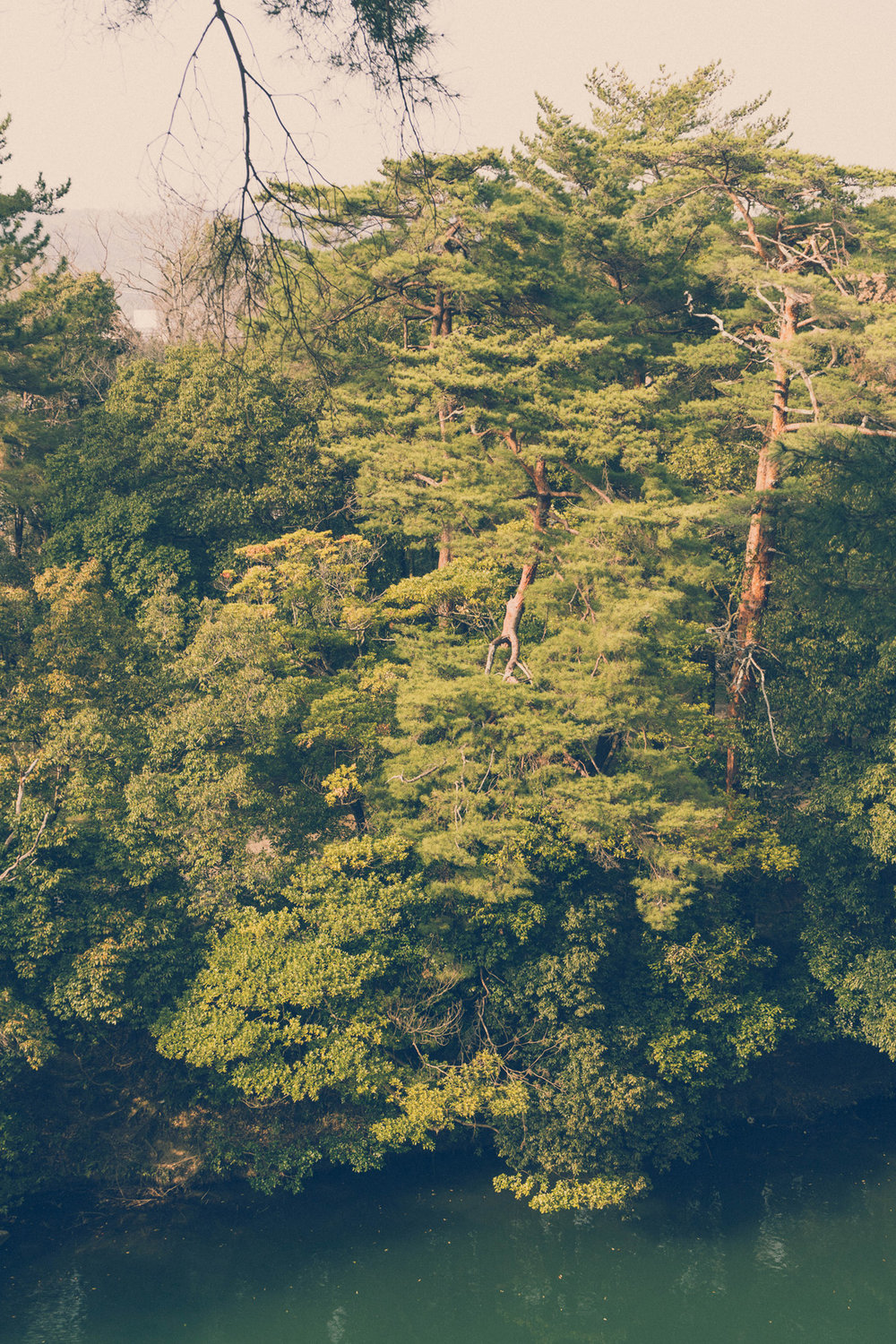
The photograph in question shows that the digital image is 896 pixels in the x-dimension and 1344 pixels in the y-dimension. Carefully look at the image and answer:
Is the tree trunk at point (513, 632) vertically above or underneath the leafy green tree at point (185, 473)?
underneath

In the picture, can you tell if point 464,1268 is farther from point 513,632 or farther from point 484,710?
point 513,632

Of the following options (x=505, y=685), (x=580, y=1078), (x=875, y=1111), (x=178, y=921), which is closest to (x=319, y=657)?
(x=505, y=685)

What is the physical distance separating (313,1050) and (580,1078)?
12.1 feet

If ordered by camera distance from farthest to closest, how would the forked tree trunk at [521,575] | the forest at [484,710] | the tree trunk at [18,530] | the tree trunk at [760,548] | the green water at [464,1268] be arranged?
the tree trunk at [18,530] → the tree trunk at [760,548] → the forked tree trunk at [521,575] → the forest at [484,710] → the green water at [464,1268]

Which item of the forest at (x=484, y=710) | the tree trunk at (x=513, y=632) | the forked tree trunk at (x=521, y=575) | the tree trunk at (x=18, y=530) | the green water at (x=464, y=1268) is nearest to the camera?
the green water at (x=464, y=1268)

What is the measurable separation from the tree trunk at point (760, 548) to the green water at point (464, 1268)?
6634 mm

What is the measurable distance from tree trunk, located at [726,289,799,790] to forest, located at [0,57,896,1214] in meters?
0.10

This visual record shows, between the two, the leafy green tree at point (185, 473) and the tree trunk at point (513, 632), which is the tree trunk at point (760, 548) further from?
the leafy green tree at point (185, 473)

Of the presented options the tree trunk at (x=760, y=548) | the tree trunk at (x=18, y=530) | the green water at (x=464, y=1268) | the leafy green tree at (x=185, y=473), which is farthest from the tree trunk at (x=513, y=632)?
the tree trunk at (x=18, y=530)

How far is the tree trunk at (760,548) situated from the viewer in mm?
16672

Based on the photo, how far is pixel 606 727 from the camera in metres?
15.1

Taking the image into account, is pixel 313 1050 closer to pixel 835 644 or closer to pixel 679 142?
pixel 835 644

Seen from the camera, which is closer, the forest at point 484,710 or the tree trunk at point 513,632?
the forest at point 484,710

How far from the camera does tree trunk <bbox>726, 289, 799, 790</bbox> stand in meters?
16.7
